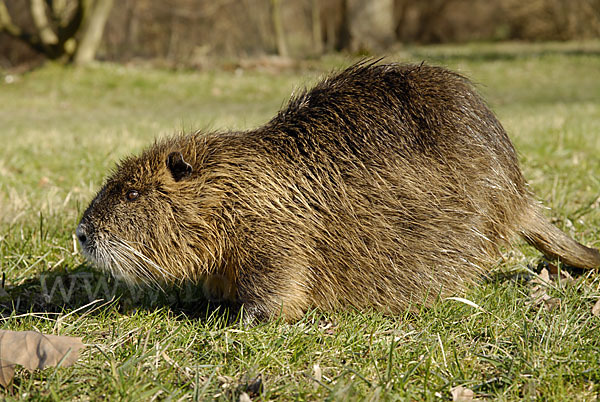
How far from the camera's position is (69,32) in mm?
13508

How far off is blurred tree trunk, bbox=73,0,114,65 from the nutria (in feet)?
40.3

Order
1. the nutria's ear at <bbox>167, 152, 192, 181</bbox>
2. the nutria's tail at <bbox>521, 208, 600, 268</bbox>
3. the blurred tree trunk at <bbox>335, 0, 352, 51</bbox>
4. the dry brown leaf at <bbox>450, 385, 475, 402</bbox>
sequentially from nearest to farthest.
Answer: the dry brown leaf at <bbox>450, 385, 475, 402</bbox> → the nutria's ear at <bbox>167, 152, 192, 181</bbox> → the nutria's tail at <bbox>521, 208, 600, 268</bbox> → the blurred tree trunk at <bbox>335, 0, 352, 51</bbox>

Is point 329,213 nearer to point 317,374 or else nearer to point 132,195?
point 317,374

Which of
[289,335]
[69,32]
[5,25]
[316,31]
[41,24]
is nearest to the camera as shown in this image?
[289,335]

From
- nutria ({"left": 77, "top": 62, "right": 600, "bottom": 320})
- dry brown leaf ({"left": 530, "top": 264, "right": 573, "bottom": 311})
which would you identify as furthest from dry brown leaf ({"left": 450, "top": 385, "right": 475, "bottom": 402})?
dry brown leaf ({"left": 530, "top": 264, "right": 573, "bottom": 311})

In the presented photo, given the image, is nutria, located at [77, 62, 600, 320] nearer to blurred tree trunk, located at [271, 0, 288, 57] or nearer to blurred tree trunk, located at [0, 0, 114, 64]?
blurred tree trunk, located at [0, 0, 114, 64]

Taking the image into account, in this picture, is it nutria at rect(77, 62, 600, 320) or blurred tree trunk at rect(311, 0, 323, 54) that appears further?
blurred tree trunk at rect(311, 0, 323, 54)

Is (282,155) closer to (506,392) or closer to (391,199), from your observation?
(391,199)

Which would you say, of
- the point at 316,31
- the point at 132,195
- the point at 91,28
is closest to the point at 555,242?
the point at 132,195

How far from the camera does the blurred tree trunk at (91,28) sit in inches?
525

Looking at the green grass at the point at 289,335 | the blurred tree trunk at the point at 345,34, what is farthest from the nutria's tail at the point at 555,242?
the blurred tree trunk at the point at 345,34

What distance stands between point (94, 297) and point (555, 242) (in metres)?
2.11

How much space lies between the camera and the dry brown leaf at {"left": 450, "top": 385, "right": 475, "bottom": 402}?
1.82 meters

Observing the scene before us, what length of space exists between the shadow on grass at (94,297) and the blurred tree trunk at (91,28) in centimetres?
1202
